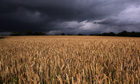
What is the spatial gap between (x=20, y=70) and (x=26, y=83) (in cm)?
69

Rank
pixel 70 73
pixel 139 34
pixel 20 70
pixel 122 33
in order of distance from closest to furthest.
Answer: pixel 70 73
pixel 20 70
pixel 139 34
pixel 122 33

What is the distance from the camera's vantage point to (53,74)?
1469 millimetres

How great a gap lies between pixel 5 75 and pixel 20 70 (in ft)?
0.98

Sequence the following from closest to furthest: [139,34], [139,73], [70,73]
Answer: [139,73] → [70,73] → [139,34]

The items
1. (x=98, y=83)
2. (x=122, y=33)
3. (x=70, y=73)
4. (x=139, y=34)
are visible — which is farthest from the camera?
(x=122, y=33)

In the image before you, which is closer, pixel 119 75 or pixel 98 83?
pixel 98 83

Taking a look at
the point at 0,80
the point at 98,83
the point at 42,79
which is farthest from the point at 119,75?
the point at 0,80

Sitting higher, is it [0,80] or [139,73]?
[139,73]

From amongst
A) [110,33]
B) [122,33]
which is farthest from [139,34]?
[110,33]

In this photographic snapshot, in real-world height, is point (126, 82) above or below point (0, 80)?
above

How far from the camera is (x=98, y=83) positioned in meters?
1.22

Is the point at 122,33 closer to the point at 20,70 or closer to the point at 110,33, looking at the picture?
the point at 110,33

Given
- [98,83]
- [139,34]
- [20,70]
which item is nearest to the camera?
[98,83]

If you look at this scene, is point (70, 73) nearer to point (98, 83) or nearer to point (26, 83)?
point (98, 83)
